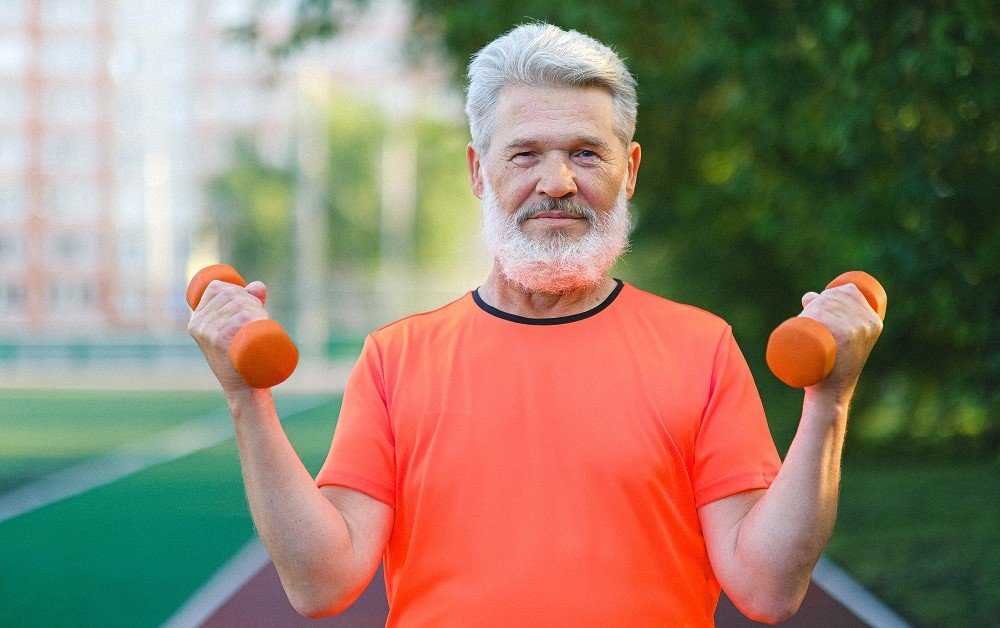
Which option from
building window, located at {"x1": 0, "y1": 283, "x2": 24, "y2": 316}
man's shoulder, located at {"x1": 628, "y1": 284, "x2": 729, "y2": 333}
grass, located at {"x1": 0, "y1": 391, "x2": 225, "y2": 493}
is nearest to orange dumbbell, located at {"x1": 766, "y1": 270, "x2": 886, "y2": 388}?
man's shoulder, located at {"x1": 628, "y1": 284, "x2": 729, "y2": 333}

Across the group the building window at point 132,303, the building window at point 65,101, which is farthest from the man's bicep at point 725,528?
the building window at point 65,101

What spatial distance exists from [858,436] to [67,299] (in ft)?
118

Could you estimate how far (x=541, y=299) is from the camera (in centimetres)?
249

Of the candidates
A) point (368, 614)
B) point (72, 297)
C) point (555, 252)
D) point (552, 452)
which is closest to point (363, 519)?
point (552, 452)

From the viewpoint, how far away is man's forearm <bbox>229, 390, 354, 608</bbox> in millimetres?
2094

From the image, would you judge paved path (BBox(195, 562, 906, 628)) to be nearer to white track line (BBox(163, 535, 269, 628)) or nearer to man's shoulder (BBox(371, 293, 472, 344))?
white track line (BBox(163, 535, 269, 628))

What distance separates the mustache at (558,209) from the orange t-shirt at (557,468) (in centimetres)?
23

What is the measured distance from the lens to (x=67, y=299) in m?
45.3

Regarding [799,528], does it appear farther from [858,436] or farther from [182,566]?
[858,436]

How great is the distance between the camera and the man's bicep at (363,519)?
7.42ft

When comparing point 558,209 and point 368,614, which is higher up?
point 558,209

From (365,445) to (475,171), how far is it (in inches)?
26.2

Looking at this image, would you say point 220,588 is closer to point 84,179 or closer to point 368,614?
point 368,614

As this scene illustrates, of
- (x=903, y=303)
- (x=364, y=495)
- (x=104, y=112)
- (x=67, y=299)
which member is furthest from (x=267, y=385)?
(x=104, y=112)
